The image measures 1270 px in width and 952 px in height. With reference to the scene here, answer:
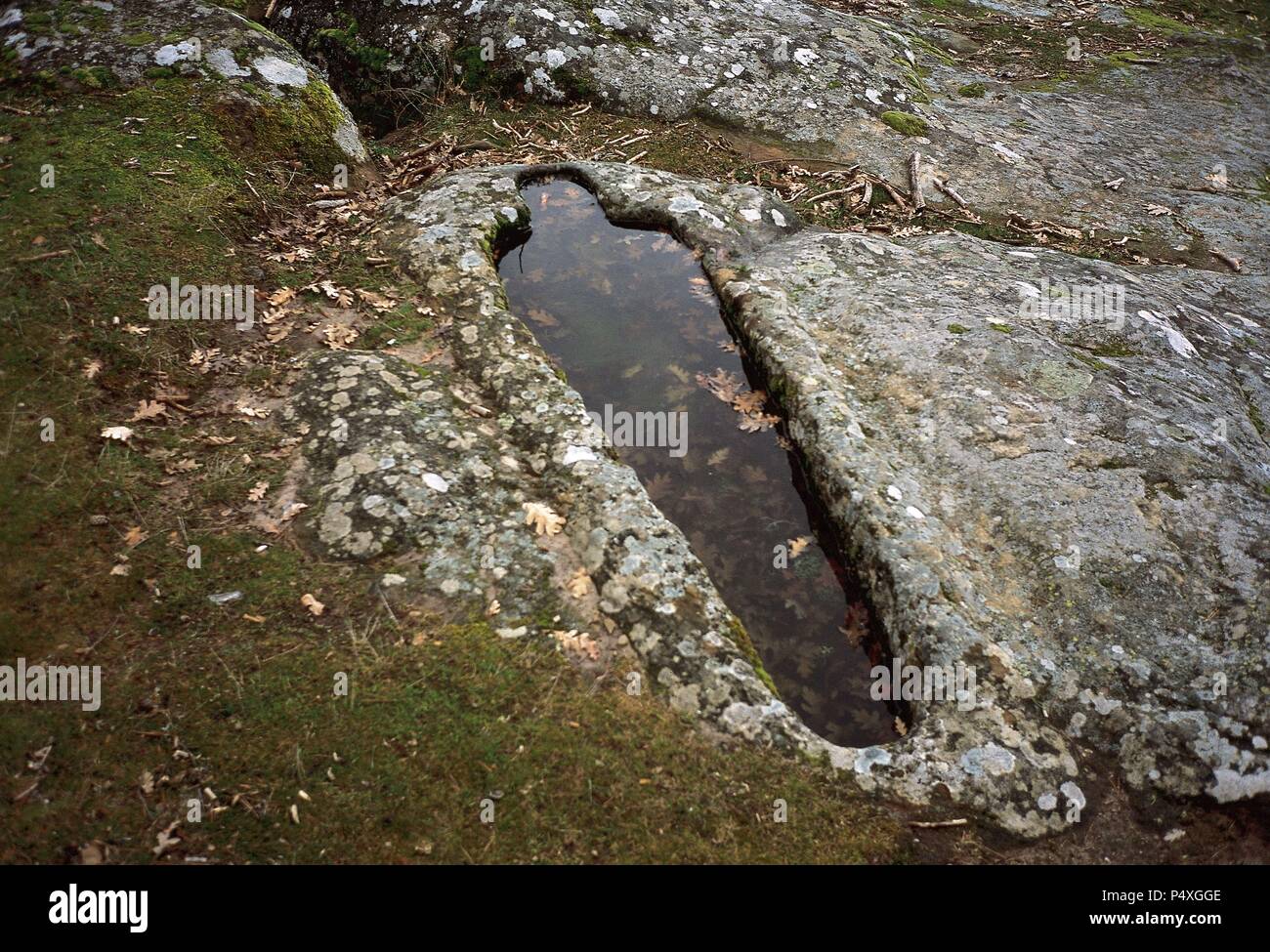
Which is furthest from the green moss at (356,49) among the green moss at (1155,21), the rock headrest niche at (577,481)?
the green moss at (1155,21)

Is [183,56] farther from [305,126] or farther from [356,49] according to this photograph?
[356,49]

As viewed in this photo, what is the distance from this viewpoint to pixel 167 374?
211 inches

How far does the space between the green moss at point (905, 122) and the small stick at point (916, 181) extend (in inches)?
22.7

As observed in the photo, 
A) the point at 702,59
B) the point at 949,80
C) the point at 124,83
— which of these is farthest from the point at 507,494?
the point at 949,80

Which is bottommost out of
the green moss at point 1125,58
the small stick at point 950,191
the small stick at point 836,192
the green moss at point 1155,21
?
the small stick at point 836,192

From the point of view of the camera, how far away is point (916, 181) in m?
9.20

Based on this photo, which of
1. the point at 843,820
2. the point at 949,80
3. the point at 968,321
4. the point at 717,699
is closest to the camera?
the point at 843,820

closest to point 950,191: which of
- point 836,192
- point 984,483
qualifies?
point 836,192

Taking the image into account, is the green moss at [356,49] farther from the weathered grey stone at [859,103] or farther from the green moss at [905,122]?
the green moss at [905,122]

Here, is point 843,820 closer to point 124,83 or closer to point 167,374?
point 167,374

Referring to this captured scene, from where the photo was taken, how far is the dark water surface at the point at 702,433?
491cm
